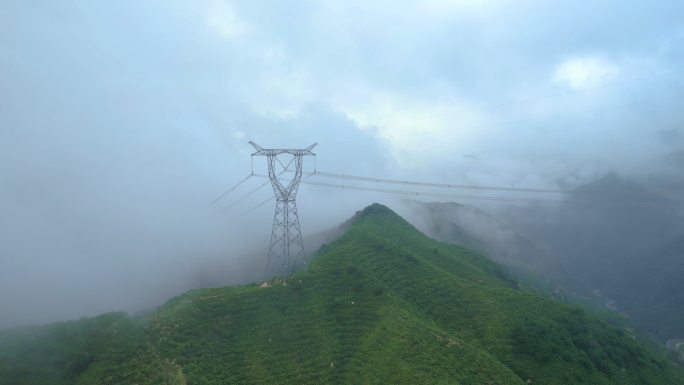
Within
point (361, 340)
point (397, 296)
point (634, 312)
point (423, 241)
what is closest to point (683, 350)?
point (634, 312)

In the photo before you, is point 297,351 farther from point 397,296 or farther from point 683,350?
point 683,350

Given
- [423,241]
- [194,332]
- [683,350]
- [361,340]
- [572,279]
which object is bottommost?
[683,350]

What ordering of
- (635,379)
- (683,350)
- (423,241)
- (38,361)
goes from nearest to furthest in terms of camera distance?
(38,361)
(635,379)
(423,241)
(683,350)

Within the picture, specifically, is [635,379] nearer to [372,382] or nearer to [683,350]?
[372,382]

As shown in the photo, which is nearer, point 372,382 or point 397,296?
point 372,382

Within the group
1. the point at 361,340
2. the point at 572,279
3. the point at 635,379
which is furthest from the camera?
the point at 572,279

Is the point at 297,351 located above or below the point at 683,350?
above
